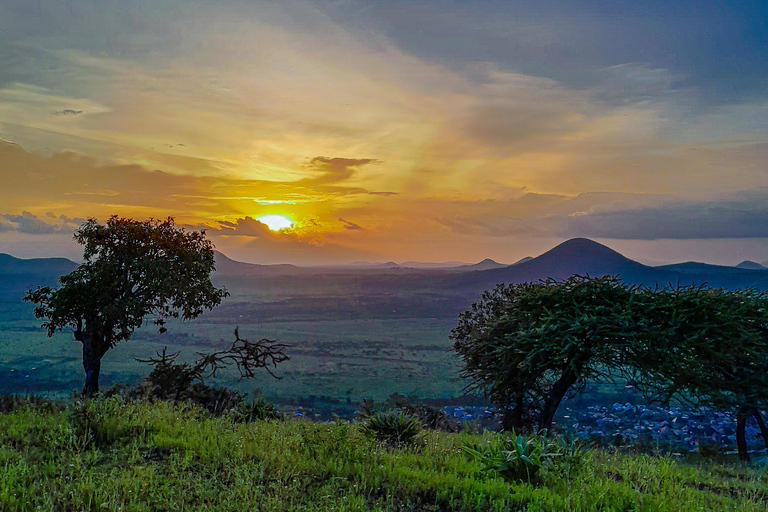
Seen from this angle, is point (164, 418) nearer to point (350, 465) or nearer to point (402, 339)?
point (350, 465)

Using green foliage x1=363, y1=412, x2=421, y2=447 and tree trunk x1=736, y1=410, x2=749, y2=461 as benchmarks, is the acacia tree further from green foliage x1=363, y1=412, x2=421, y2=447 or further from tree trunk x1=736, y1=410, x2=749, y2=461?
green foliage x1=363, y1=412, x2=421, y2=447

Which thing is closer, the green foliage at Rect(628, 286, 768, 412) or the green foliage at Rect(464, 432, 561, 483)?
the green foliage at Rect(464, 432, 561, 483)

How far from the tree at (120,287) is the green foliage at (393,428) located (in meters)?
14.1

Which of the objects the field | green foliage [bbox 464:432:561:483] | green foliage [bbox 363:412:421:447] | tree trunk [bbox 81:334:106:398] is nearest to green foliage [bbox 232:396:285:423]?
green foliage [bbox 363:412:421:447]

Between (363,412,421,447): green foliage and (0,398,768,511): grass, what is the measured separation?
1.73 ft

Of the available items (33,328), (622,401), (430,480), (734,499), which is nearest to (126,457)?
(430,480)

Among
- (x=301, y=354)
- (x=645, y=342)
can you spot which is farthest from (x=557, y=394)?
(x=301, y=354)

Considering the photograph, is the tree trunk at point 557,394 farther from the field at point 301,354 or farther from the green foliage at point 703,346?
the field at point 301,354

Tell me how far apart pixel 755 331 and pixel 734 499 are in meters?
14.5

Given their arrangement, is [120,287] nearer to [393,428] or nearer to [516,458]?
[393,428]

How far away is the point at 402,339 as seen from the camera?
5349 inches

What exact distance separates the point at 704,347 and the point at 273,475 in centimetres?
1743

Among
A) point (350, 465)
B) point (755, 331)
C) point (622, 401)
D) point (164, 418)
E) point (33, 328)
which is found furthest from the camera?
point (33, 328)

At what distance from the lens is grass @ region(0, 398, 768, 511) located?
19.7ft
